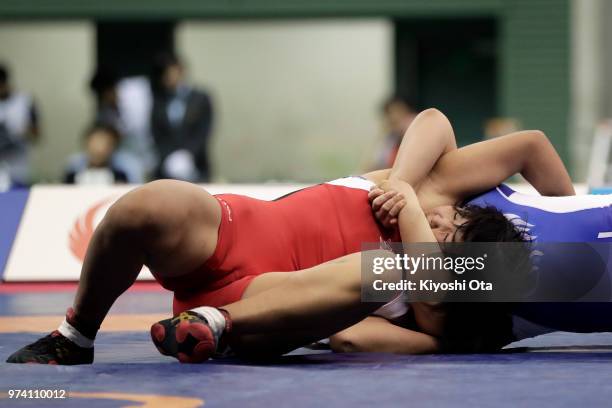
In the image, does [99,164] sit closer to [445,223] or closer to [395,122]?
[395,122]

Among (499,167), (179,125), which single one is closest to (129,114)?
(179,125)

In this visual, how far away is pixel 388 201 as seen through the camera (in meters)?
4.03

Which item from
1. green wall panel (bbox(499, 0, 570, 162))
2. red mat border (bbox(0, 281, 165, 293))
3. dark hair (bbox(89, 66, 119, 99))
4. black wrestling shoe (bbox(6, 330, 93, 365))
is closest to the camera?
black wrestling shoe (bbox(6, 330, 93, 365))

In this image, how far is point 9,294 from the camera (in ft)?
22.1

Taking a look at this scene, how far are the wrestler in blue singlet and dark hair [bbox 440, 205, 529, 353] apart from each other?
49 millimetres

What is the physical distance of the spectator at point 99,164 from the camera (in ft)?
33.4

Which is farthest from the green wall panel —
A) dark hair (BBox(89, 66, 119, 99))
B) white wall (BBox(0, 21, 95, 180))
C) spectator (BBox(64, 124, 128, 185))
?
spectator (BBox(64, 124, 128, 185))

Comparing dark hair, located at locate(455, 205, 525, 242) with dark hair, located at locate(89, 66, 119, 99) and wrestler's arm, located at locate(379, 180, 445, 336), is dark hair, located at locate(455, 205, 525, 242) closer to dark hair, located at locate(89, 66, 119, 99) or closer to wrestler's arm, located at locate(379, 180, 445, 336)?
wrestler's arm, located at locate(379, 180, 445, 336)

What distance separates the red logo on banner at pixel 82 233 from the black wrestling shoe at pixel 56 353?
11.6 ft

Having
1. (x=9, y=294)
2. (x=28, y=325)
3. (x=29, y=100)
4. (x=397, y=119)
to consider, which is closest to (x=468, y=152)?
(x=28, y=325)

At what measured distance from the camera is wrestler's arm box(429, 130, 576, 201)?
432 cm

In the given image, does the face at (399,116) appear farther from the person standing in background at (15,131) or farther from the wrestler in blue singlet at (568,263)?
the wrestler in blue singlet at (568,263)

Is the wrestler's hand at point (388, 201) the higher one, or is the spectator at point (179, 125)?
the wrestler's hand at point (388, 201)

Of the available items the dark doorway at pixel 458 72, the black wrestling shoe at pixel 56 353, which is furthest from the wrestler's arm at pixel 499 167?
the dark doorway at pixel 458 72
